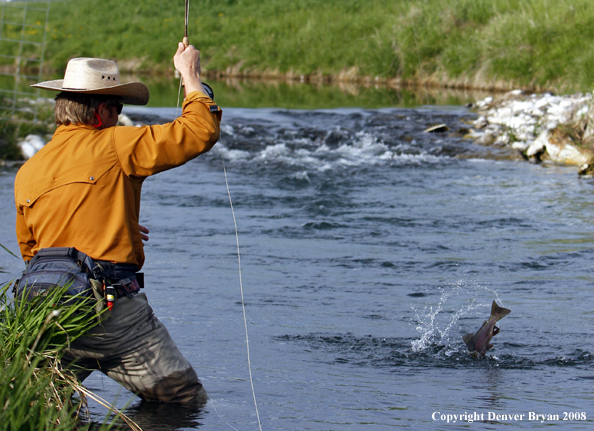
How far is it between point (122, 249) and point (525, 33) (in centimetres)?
1884

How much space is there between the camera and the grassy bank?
20094 mm

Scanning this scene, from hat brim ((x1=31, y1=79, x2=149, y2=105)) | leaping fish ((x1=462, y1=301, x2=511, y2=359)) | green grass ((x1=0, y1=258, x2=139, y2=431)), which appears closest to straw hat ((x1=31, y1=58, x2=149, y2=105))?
hat brim ((x1=31, y1=79, x2=149, y2=105))

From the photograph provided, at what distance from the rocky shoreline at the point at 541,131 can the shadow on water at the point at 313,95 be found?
260 centimetres

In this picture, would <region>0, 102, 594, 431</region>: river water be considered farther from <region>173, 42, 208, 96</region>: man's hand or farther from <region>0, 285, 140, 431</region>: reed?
<region>173, 42, 208, 96</region>: man's hand

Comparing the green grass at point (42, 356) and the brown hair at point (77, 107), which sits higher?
the brown hair at point (77, 107)

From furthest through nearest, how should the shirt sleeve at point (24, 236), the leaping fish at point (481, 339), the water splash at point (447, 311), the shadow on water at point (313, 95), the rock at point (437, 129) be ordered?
the shadow on water at point (313, 95)
the rock at point (437, 129)
the water splash at point (447, 311)
the leaping fish at point (481, 339)
the shirt sleeve at point (24, 236)

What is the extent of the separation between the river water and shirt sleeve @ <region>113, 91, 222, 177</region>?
3.80 feet

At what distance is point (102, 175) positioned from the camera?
3240 millimetres

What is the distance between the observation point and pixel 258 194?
977 centimetres

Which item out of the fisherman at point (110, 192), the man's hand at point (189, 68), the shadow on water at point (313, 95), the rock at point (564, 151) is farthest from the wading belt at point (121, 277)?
the shadow on water at point (313, 95)

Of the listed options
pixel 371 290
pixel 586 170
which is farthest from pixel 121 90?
pixel 586 170

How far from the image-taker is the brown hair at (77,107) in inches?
132

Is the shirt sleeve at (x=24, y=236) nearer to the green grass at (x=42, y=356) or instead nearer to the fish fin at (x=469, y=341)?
the green grass at (x=42, y=356)

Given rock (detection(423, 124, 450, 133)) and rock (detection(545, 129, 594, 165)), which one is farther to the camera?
rock (detection(423, 124, 450, 133))
